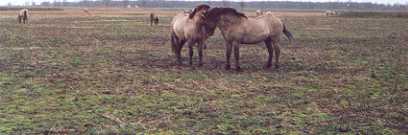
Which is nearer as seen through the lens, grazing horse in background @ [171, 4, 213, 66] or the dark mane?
the dark mane

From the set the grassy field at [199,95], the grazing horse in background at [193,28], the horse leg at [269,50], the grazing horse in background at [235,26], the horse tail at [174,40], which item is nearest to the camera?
the grassy field at [199,95]

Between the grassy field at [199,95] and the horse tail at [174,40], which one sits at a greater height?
the horse tail at [174,40]

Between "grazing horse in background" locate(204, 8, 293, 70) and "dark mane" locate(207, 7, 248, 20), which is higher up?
"dark mane" locate(207, 7, 248, 20)

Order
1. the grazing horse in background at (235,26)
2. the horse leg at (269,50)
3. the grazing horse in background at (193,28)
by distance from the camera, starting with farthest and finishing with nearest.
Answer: the horse leg at (269,50) → the grazing horse in background at (193,28) → the grazing horse in background at (235,26)

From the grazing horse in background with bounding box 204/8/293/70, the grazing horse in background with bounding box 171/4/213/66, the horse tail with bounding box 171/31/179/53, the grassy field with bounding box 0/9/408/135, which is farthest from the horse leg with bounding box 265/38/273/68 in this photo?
the horse tail with bounding box 171/31/179/53

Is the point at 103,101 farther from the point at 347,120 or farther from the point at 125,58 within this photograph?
the point at 125,58

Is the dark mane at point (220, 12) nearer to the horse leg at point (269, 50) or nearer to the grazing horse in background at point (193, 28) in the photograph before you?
the grazing horse in background at point (193, 28)

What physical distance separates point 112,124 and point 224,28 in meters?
6.06

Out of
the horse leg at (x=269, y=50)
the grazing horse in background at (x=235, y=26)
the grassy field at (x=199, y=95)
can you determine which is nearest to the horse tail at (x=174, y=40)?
the grassy field at (x=199, y=95)

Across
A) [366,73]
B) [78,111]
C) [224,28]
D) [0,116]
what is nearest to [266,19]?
[224,28]

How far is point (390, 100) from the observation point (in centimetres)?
944

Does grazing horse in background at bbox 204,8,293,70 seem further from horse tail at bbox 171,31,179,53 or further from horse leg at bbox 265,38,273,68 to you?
horse tail at bbox 171,31,179,53

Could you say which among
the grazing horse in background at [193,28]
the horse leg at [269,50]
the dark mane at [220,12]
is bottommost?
the horse leg at [269,50]

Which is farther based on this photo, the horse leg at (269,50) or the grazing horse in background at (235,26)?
the horse leg at (269,50)
